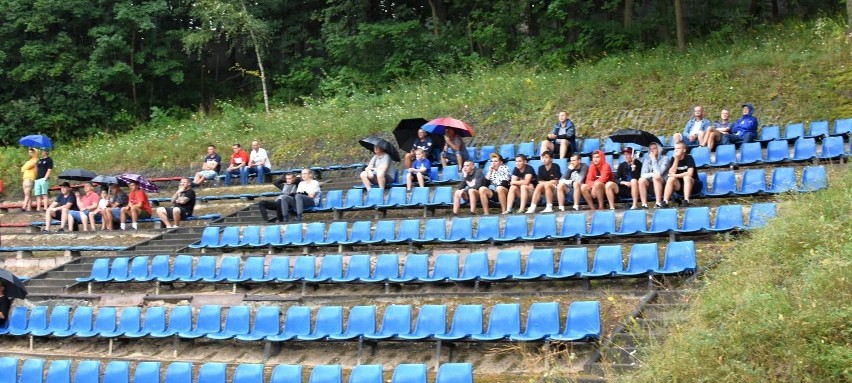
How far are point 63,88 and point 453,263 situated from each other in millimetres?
22473

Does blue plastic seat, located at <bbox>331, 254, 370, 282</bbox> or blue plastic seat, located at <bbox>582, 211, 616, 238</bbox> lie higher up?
blue plastic seat, located at <bbox>582, 211, 616, 238</bbox>

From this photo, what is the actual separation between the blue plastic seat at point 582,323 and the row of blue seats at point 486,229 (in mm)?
2519

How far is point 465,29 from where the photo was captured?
3130 centimetres

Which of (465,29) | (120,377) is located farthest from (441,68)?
(120,377)

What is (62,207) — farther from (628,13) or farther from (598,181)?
(628,13)

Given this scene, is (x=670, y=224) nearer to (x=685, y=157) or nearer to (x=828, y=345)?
(x=685, y=157)

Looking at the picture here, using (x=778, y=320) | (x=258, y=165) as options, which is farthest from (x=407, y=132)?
(x=778, y=320)

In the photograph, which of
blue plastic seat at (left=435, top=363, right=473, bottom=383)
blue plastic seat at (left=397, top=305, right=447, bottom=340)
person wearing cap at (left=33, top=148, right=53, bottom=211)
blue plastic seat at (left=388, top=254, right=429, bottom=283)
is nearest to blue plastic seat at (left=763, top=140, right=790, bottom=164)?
blue plastic seat at (left=388, top=254, right=429, bottom=283)

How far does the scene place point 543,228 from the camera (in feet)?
47.1

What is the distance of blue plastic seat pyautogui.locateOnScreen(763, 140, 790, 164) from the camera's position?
1599cm

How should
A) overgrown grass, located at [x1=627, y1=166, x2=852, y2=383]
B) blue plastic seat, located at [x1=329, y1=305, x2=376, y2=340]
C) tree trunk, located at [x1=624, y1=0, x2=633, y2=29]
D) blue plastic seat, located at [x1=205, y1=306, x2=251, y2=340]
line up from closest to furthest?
1. overgrown grass, located at [x1=627, y1=166, x2=852, y2=383]
2. blue plastic seat, located at [x1=329, y1=305, x2=376, y2=340]
3. blue plastic seat, located at [x1=205, y1=306, x2=251, y2=340]
4. tree trunk, located at [x1=624, y1=0, x2=633, y2=29]

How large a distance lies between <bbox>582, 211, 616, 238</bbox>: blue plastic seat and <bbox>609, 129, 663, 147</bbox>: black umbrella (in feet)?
7.41

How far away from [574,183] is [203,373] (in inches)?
246

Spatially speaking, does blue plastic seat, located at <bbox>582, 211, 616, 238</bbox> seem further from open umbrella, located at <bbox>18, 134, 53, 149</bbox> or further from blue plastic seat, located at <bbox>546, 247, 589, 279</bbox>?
open umbrella, located at <bbox>18, 134, 53, 149</bbox>
